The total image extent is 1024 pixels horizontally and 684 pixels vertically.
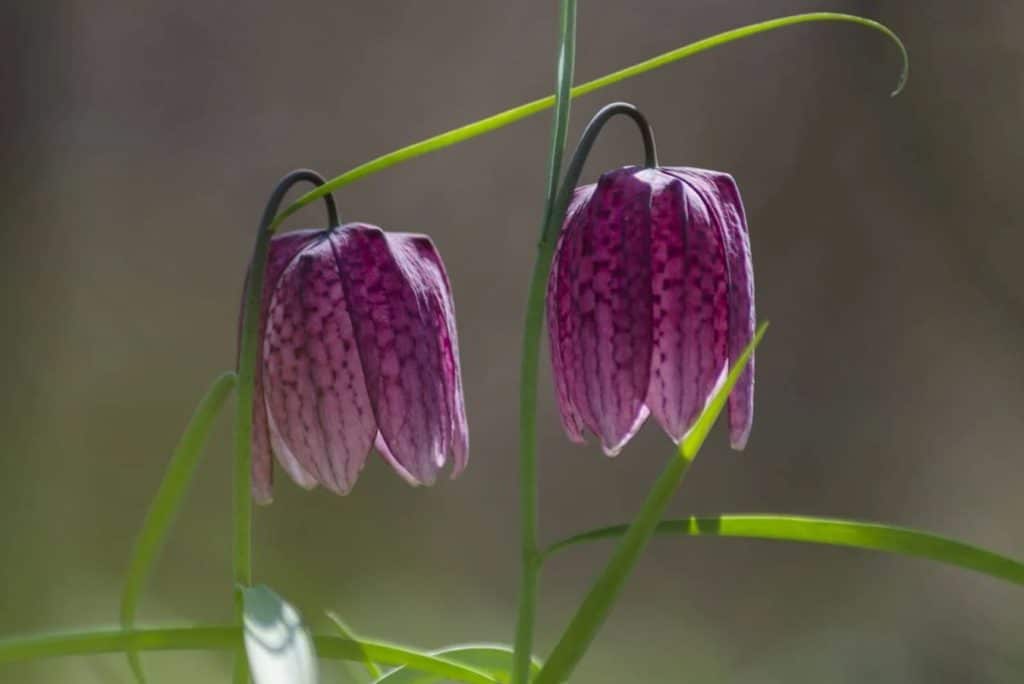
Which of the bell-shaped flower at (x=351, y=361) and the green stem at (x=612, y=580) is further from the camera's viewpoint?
the bell-shaped flower at (x=351, y=361)

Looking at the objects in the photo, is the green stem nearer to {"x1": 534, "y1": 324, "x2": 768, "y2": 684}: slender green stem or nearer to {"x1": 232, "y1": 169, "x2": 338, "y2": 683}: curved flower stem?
{"x1": 534, "y1": 324, "x2": 768, "y2": 684}: slender green stem

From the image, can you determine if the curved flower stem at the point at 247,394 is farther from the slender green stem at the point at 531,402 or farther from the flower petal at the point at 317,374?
the slender green stem at the point at 531,402

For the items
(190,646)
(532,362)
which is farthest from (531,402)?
(190,646)

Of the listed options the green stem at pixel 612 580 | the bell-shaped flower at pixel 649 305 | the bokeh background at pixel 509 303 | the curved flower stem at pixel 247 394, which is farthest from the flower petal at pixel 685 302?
the bokeh background at pixel 509 303

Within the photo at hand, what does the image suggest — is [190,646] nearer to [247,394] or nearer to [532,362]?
[247,394]

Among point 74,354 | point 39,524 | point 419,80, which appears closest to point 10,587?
point 39,524

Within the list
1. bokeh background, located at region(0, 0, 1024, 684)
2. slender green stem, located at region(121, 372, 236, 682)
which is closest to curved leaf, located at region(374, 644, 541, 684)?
slender green stem, located at region(121, 372, 236, 682)

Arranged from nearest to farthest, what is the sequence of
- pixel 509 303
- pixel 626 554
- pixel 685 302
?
pixel 626 554
pixel 685 302
pixel 509 303
